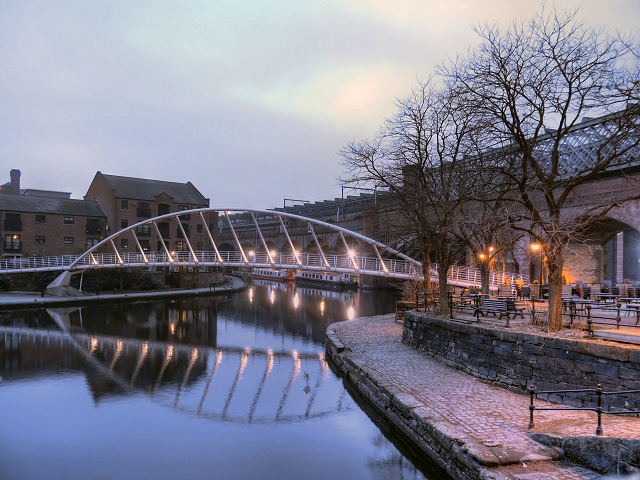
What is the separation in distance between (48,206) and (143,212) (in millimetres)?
9070

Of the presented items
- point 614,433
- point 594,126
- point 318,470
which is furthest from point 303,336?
point 594,126

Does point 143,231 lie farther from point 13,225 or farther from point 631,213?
point 631,213

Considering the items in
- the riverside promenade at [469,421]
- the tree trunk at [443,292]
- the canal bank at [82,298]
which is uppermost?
the tree trunk at [443,292]

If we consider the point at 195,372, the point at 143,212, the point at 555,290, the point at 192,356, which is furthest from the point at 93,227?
the point at 555,290

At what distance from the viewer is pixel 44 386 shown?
47.7 feet

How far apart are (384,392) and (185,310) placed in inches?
981

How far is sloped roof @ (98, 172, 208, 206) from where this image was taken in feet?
164

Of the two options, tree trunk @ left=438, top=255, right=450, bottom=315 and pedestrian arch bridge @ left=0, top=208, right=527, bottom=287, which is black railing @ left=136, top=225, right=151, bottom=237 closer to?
pedestrian arch bridge @ left=0, top=208, right=527, bottom=287

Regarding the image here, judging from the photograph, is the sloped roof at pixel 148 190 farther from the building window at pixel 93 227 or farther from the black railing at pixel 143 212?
the building window at pixel 93 227

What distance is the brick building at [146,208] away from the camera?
48.4 metres

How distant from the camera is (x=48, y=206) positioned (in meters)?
45.8

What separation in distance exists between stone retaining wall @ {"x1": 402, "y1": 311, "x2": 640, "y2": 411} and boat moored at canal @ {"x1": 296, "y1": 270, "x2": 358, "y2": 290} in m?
40.2

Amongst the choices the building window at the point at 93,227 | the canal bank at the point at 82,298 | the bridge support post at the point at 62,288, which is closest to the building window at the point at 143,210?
the building window at the point at 93,227

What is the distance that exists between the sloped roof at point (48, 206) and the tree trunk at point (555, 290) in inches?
1841
